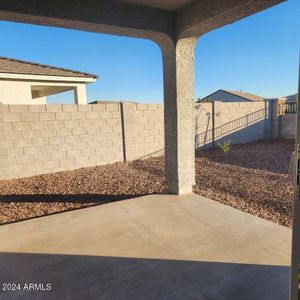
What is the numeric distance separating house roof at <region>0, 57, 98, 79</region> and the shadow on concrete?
29.3 ft

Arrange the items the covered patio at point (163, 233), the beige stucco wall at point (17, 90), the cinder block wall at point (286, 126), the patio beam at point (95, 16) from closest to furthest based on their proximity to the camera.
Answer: the covered patio at point (163, 233)
the patio beam at point (95, 16)
the beige stucco wall at point (17, 90)
the cinder block wall at point (286, 126)

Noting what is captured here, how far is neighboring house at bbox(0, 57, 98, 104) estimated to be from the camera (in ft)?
31.9

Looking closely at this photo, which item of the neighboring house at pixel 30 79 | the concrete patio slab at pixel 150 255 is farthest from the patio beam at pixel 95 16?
the neighboring house at pixel 30 79

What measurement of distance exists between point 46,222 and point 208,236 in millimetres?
2388

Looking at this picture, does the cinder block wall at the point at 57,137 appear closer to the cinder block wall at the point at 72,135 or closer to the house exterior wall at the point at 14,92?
the cinder block wall at the point at 72,135

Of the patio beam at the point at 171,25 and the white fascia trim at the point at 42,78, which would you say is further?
the white fascia trim at the point at 42,78

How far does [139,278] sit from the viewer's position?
8.14 feet

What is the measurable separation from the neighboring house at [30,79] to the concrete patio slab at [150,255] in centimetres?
765

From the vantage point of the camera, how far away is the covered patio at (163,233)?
239 centimetres

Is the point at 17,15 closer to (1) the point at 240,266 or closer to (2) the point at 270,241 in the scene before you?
(1) the point at 240,266

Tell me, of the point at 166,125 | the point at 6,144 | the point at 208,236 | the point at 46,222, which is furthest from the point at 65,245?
the point at 6,144

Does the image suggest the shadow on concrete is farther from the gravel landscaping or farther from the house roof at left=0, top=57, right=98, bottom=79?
the house roof at left=0, top=57, right=98, bottom=79

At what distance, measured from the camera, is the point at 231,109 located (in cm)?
1148

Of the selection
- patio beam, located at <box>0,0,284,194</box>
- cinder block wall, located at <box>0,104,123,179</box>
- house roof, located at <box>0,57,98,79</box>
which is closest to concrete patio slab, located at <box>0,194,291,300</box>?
patio beam, located at <box>0,0,284,194</box>
